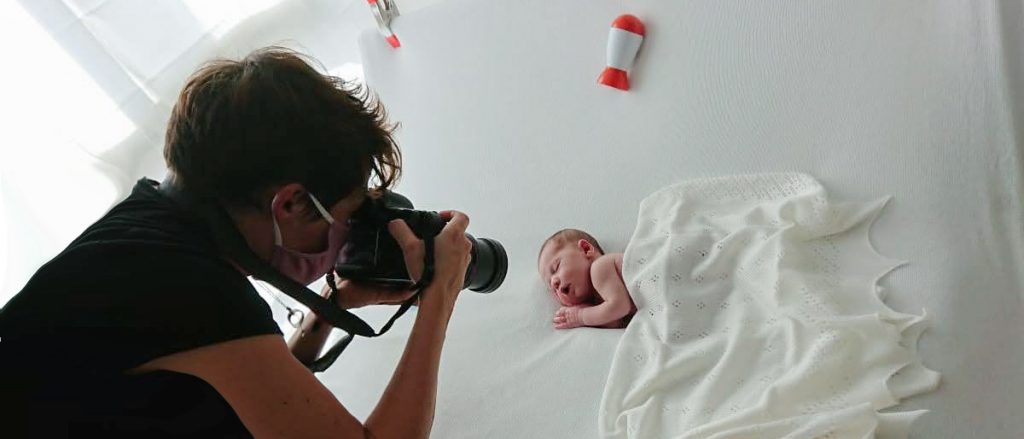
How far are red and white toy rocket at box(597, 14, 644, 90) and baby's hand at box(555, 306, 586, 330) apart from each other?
1.37 feet

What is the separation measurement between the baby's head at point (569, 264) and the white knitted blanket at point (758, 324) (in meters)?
0.10

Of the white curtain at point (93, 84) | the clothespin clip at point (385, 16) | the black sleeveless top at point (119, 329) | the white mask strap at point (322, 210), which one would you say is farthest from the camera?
the clothespin clip at point (385, 16)

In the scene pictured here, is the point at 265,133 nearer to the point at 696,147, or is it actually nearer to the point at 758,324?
the point at 758,324

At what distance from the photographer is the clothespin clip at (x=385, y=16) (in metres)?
1.82

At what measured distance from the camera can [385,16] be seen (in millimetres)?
1845

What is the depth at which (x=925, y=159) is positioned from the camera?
1.16 meters

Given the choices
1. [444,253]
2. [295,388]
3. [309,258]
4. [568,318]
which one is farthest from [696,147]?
[295,388]

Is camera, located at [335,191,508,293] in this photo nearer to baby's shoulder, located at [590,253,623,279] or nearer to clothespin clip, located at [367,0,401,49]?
baby's shoulder, located at [590,253,623,279]

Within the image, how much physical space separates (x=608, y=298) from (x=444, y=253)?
44cm

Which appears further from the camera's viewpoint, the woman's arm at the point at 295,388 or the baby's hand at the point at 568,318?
the baby's hand at the point at 568,318

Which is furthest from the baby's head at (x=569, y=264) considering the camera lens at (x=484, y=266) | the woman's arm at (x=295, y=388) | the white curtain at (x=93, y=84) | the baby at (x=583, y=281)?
the white curtain at (x=93, y=84)

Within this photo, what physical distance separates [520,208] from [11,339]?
89cm

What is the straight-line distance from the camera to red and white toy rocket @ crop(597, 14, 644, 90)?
1.50 m

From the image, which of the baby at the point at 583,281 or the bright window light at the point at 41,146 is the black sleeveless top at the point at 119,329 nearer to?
the baby at the point at 583,281
